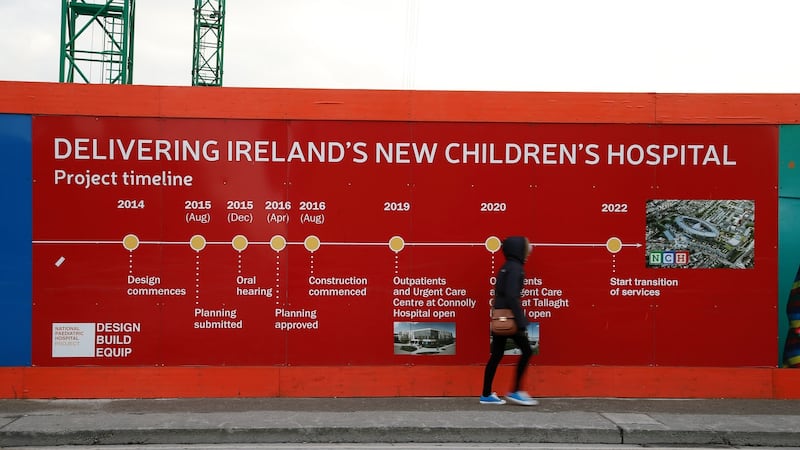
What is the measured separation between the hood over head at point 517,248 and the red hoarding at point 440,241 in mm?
498

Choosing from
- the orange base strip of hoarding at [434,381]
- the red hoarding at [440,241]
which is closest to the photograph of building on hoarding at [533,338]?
the red hoarding at [440,241]

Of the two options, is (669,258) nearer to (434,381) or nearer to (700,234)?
(700,234)

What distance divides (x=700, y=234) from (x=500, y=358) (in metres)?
2.43

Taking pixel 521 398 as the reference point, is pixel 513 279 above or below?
above

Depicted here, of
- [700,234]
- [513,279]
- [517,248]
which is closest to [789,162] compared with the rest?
[700,234]

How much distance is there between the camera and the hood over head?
6.83 meters

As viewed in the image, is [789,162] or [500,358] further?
[789,162]

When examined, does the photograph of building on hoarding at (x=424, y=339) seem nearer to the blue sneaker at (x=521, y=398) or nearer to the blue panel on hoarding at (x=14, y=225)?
the blue sneaker at (x=521, y=398)

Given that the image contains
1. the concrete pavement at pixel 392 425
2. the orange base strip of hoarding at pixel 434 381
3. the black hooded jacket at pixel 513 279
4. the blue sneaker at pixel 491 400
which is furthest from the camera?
the orange base strip of hoarding at pixel 434 381

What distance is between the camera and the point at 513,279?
679cm

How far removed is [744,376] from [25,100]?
769cm

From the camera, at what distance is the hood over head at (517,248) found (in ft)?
22.4

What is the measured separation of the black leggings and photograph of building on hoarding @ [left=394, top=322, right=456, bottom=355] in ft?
1.62

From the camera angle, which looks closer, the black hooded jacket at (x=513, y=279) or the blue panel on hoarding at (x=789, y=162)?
the black hooded jacket at (x=513, y=279)
